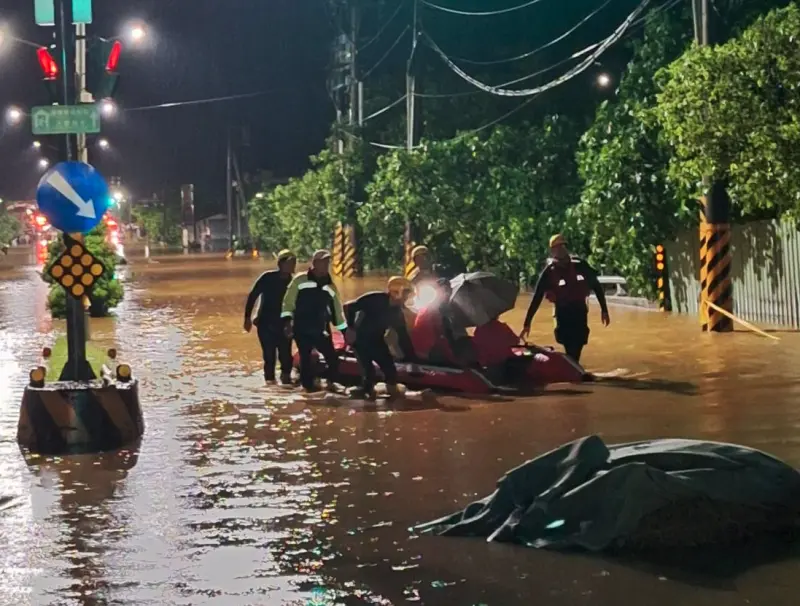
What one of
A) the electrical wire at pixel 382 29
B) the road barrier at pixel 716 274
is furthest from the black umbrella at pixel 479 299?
the electrical wire at pixel 382 29

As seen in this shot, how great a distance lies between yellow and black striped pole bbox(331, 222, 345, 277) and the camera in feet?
159

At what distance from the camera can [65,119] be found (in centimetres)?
1202

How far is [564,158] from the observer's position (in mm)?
32219

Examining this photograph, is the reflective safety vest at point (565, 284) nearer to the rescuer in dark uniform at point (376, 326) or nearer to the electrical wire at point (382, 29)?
the rescuer in dark uniform at point (376, 326)

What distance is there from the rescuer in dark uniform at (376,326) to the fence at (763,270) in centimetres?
937

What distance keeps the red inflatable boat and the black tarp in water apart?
21.4 feet

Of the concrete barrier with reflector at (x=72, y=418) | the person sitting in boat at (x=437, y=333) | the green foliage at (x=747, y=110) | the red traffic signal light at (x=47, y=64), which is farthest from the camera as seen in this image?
the green foliage at (x=747, y=110)

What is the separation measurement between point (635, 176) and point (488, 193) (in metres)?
9.65

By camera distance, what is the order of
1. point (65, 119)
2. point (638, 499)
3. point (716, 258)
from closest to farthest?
point (638, 499)
point (65, 119)
point (716, 258)

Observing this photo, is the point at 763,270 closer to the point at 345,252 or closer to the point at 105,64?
the point at 105,64

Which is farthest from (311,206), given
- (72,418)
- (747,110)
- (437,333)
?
(72,418)

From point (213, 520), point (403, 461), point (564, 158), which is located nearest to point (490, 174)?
point (564, 158)

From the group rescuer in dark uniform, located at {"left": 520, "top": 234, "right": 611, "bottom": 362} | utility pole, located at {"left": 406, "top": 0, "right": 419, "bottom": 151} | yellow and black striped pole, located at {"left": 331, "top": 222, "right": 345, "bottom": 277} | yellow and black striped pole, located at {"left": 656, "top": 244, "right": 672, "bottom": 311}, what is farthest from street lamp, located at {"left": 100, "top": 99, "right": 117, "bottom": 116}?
yellow and black striped pole, located at {"left": 331, "top": 222, "right": 345, "bottom": 277}

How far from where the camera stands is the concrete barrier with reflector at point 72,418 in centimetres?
1099
